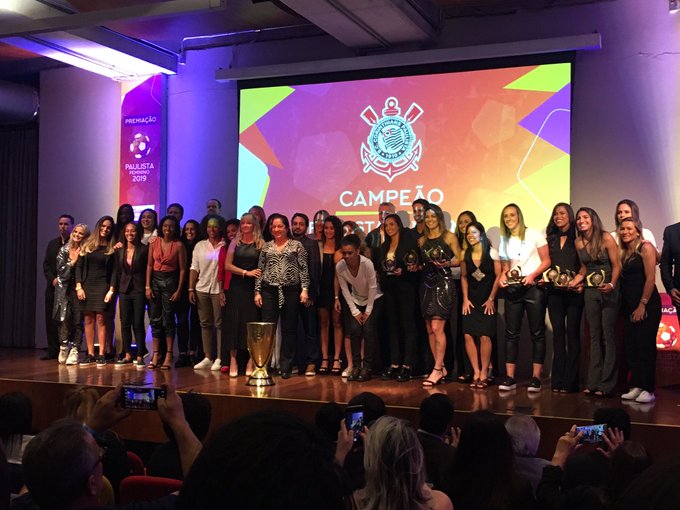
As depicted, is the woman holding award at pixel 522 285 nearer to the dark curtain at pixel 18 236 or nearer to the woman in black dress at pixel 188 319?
the woman in black dress at pixel 188 319

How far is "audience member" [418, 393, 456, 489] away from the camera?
3.08 meters

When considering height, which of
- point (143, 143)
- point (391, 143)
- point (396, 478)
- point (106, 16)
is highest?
point (106, 16)

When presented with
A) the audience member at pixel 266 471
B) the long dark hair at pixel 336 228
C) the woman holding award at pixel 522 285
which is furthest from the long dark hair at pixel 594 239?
the audience member at pixel 266 471

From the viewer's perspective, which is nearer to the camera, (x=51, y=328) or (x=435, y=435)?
(x=435, y=435)

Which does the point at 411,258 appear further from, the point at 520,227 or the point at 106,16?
the point at 106,16

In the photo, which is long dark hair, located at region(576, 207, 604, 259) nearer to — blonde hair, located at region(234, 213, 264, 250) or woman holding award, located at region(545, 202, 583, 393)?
woman holding award, located at region(545, 202, 583, 393)

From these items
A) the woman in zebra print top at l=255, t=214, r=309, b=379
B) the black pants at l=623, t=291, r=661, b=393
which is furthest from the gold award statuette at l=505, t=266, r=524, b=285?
the woman in zebra print top at l=255, t=214, r=309, b=379

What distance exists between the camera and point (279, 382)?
663cm

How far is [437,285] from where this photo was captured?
6.57m

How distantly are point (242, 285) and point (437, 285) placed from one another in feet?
5.69

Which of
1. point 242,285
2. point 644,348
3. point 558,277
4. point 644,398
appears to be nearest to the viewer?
point 644,398

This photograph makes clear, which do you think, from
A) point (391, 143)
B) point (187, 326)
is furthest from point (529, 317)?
point (187, 326)

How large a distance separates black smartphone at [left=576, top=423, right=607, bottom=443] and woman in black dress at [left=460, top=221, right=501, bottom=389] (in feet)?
10.8

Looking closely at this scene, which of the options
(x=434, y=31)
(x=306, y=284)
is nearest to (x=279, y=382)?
(x=306, y=284)
